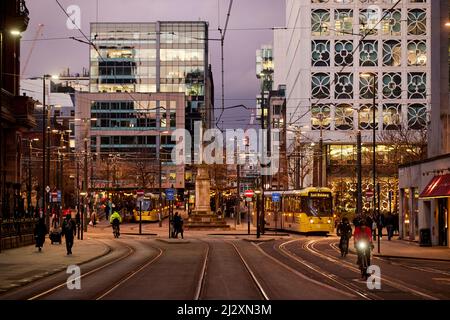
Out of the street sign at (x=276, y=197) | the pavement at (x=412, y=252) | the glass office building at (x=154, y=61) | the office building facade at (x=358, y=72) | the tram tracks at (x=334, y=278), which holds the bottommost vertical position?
the pavement at (x=412, y=252)

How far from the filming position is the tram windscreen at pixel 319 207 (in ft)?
178

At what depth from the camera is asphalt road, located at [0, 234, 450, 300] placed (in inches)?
753

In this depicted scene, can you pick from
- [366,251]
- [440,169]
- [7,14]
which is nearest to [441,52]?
[440,169]

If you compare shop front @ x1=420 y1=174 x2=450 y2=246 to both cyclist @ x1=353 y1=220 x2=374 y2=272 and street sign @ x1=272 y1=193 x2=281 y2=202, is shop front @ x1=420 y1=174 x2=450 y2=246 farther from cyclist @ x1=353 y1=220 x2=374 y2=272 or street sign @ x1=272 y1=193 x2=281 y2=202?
street sign @ x1=272 y1=193 x2=281 y2=202

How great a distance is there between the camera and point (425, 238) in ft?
138

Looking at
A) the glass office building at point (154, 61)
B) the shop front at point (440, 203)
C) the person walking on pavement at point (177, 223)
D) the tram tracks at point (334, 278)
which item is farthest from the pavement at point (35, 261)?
the glass office building at point (154, 61)

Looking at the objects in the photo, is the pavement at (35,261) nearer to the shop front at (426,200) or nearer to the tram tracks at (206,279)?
the tram tracks at (206,279)

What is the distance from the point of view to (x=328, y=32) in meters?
88.6

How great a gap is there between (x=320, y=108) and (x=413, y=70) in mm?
11421

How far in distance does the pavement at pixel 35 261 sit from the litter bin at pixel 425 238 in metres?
16.9

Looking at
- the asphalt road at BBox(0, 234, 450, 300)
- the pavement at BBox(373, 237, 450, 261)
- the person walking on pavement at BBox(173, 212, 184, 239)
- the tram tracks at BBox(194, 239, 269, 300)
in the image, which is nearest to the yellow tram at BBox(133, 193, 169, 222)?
the person walking on pavement at BBox(173, 212, 184, 239)

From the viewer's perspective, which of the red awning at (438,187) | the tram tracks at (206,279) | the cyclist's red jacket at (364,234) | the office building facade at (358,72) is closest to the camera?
the tram tracks at (206,279)

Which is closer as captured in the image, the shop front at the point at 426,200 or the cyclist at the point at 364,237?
the cyclist at the point at 364,237
